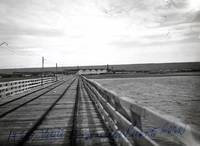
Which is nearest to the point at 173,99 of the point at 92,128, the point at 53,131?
the point at 92,128

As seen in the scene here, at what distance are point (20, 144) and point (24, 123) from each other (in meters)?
2.40

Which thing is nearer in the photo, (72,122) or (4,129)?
(4,129)

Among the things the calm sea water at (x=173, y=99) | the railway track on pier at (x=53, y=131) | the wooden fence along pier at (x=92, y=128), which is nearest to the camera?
the wooden fence along pier at (x=92, y=128)

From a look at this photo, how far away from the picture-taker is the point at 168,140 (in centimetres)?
841

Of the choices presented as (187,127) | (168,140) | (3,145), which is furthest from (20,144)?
(168,140)

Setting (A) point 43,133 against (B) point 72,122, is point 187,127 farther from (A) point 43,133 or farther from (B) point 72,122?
(B) point 72,122

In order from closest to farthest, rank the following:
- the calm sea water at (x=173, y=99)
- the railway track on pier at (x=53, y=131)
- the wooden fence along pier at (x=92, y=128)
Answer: the wooden fence along pier at (x=92, y=128) < the railway track on pier at (x=53, y=131) < the calm sea water at (x=173, y=99)

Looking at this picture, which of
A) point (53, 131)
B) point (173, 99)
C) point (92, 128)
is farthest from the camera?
point (173, 99)

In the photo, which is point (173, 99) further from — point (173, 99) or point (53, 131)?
point (53, 131)

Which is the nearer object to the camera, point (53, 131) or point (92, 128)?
point (53, 131)

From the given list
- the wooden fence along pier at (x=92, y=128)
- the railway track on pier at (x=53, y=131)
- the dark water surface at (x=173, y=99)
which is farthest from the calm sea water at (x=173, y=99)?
the railway track on pier at (x=53, y=131)

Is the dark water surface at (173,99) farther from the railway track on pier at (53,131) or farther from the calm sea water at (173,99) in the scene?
the railway track on pier at (53,131)

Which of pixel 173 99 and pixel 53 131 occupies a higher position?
pixel 53 131

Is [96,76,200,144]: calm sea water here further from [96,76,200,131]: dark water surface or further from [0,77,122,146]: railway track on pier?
[0,77,122,146]: railway track on pier
